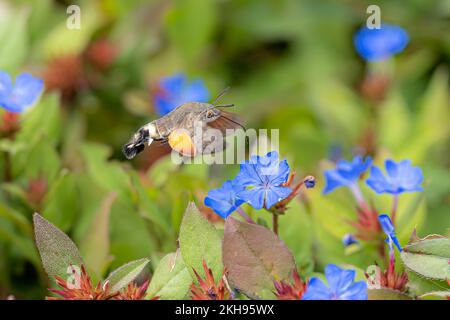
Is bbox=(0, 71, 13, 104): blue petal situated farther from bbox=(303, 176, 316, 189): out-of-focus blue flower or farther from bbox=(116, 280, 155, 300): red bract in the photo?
bbox=(303, 176, 316, 189): out-of-focus blue flower

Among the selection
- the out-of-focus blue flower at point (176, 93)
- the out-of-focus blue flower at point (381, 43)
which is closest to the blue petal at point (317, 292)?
the out-of-focus blue flower at point (176, 93)

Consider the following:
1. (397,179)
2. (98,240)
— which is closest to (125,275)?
(98,240)

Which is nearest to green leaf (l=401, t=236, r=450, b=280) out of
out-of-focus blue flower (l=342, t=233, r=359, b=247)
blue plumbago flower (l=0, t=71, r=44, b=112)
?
out-of-focus blue flower (l=342, t=233, r=359, b=247)

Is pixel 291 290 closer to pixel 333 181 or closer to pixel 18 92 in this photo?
pixel 333 181

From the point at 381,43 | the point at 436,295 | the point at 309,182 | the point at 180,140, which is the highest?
the point at 381,43

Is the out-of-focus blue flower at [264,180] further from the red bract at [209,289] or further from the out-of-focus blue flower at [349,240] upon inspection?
the out-of-focus blue flower at [349,240]

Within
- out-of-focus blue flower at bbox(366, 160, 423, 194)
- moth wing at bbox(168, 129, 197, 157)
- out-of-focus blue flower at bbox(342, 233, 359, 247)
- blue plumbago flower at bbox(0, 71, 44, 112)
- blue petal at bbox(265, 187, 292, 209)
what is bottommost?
out-of-focus blue flower at bbox(342, 233, 359, 247)

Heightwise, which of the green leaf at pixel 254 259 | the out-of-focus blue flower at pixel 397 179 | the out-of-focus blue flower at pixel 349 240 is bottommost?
the green leaf at pixel 254 259
